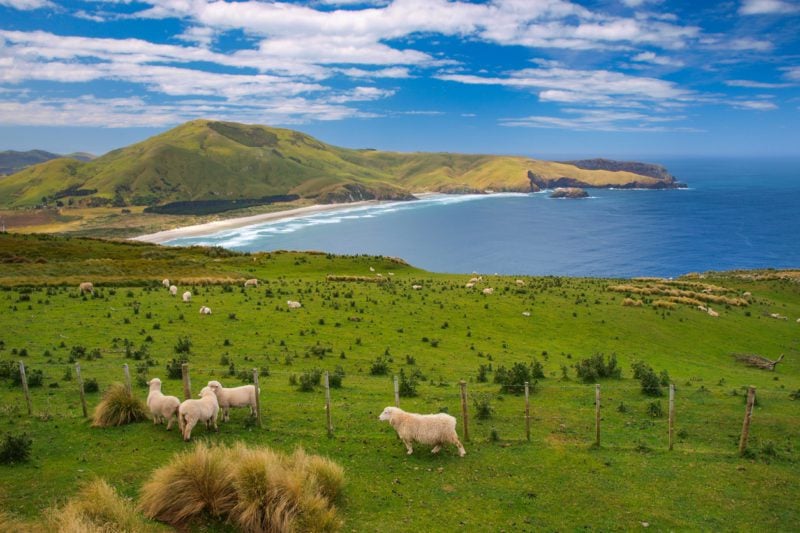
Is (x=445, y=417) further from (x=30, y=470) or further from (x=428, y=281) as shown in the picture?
(x=428, y=281)

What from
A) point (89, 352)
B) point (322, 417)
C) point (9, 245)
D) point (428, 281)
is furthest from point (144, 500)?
point (9, 245)

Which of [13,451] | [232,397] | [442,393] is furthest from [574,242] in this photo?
[13,451]

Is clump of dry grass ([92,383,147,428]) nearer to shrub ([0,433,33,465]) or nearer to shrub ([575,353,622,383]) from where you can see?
shrub ([0,433,33,465])

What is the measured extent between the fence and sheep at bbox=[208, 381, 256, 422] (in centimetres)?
42

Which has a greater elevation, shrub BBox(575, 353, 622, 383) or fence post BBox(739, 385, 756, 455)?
fence post BBox(739, 385, 756, 455)

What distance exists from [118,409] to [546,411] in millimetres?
14968

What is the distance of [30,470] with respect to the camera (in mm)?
12422

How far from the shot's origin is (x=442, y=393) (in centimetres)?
2067

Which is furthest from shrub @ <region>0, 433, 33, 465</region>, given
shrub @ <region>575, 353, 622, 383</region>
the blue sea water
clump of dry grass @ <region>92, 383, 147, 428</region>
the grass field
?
the blue sea water

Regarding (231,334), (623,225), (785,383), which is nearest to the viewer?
(785,383)

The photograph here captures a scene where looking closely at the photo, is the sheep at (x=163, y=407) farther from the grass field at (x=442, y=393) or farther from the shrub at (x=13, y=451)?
the shrub at (x=13, y=451)

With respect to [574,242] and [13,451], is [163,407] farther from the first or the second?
[574,242]

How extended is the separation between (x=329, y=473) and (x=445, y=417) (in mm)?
4039

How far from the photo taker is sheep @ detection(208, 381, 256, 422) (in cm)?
1587
